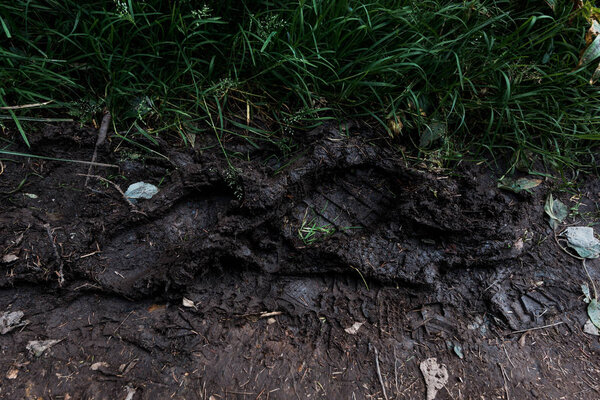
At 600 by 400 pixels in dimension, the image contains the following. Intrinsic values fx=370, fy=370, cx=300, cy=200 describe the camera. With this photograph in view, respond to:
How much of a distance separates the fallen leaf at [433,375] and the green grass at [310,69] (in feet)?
3.53

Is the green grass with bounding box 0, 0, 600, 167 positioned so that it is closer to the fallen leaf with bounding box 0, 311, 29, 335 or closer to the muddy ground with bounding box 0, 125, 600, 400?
the muddy ground with bounding box 0, 125, 600, 400

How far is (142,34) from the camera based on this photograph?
1.82 metres

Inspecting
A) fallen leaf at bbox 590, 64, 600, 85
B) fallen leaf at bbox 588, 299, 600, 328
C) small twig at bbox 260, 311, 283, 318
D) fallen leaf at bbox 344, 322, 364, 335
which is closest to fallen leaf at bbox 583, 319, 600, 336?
fallen leaf at bbox 588, 299, 600, 328

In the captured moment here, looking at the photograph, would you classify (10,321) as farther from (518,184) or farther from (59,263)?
(518,184)

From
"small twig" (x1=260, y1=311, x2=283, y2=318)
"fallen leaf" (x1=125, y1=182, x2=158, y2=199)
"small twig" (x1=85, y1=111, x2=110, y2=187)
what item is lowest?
"small twig" (x1=260, y1=311, x2=283, y2=318)

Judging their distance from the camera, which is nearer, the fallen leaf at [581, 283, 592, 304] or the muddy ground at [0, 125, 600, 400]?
the muddy ground at [0, 125, 600, 400]


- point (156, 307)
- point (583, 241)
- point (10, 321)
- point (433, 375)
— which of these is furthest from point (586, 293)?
point (10, 321)

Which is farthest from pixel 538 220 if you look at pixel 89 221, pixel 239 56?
pixel 89 221

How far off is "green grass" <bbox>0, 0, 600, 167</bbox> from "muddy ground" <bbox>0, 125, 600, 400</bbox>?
0.16 m

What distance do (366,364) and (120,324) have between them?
1103 millimetres

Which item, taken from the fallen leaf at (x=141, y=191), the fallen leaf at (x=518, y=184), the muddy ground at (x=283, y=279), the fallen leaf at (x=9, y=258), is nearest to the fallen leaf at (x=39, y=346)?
the muddy ground at (x=283, y=279)

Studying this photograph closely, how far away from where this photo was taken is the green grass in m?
1.82

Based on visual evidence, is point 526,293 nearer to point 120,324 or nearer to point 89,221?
point 120,324

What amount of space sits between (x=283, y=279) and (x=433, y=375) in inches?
31.5
